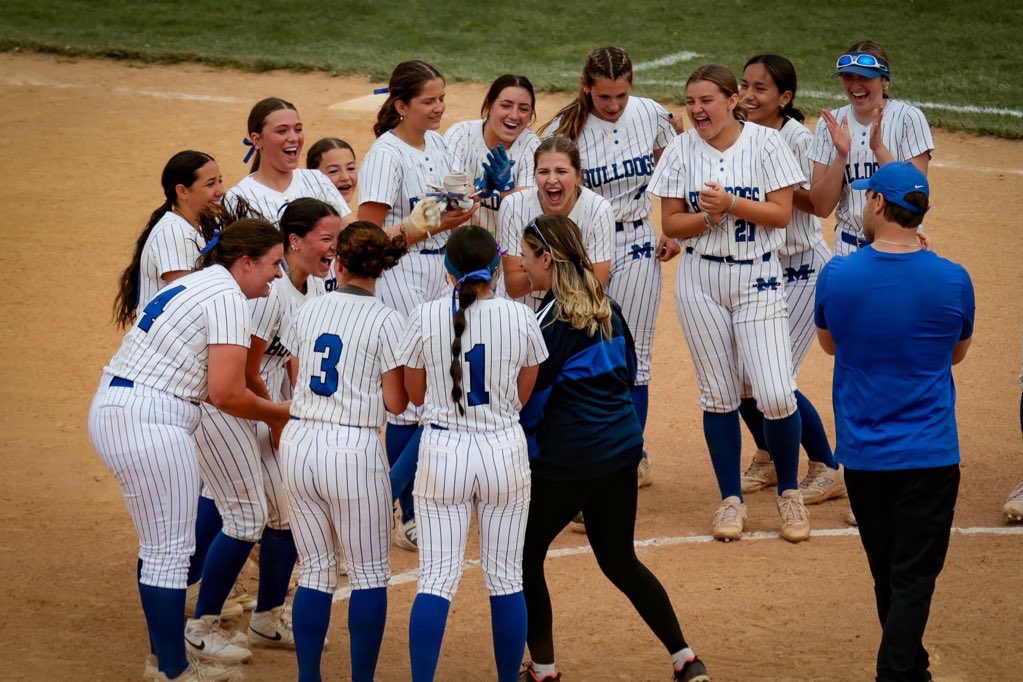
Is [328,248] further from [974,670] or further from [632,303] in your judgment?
[974,670]

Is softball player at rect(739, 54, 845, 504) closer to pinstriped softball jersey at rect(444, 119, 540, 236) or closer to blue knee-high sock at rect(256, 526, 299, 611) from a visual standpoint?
pinstriped softball jersey at rect(444, 119, 540, 236)

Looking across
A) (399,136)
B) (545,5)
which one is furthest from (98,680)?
(545,5)

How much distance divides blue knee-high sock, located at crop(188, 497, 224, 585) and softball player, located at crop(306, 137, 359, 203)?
1.80m

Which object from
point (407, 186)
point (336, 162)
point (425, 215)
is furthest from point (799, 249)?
point (336, 162)

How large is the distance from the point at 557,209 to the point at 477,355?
159cm

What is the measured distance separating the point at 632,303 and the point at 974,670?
7.98 feet

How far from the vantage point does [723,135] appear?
20.1 feet

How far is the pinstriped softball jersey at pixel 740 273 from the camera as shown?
6066mm

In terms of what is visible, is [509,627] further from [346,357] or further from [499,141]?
Result: [499,141]

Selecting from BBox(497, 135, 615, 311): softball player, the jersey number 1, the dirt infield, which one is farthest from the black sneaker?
BBox(497, 135, 615, 311): softball player

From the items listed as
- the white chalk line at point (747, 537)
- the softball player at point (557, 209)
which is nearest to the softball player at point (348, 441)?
the softball player at point (557, 209)

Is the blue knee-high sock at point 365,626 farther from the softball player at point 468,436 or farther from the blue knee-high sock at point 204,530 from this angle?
the blue knee-high sock at point 204,530

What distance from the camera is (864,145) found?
6.52 meters

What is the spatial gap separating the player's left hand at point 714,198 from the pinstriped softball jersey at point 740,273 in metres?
0.18
